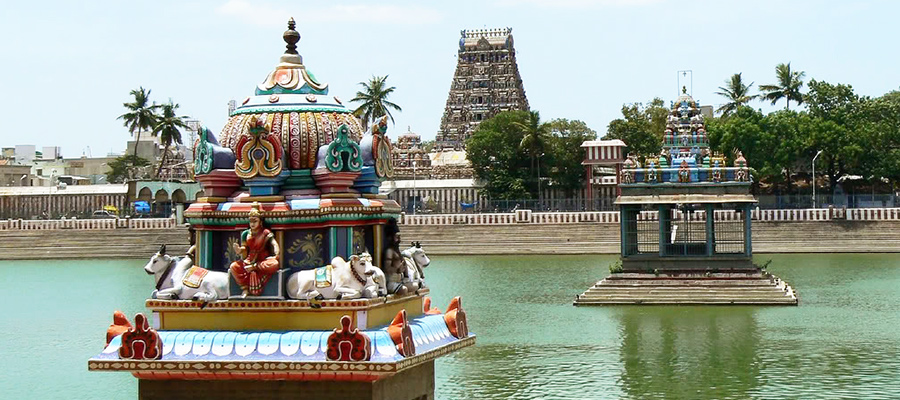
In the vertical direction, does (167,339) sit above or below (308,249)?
below

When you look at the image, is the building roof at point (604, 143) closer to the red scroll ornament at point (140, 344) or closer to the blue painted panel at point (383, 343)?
the blue painted panel at point (383, 343)

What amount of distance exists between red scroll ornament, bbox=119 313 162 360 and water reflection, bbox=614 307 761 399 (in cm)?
1060

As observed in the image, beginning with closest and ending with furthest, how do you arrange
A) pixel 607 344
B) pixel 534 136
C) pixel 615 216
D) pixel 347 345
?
pixel 347 345
pixel 607 344
pixel 615 216
pixel 534 136

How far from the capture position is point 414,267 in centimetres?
1082

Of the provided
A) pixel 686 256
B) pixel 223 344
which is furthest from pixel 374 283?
pixel 686 256

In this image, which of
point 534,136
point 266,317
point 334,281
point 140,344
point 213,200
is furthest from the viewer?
point 534,136

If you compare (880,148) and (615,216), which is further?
(880,148)

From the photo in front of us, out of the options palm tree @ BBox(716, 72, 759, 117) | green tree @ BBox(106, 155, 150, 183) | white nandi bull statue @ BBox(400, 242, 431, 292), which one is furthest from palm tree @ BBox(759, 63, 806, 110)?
white nandi bull statue @ BBox(400, 242, 431, 292)

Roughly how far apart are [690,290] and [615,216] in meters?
27.0

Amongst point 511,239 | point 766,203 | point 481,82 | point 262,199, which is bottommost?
point 511,239

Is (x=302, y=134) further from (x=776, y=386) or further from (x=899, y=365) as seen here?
(x=899, y=365)

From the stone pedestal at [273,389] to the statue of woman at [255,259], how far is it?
2.25ft

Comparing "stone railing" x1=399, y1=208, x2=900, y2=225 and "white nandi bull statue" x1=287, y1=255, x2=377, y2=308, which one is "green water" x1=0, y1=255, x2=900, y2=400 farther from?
"stone railing" x1=399, y1=208, x2=900, y2=225

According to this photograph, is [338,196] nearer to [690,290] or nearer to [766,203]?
[690,290]
